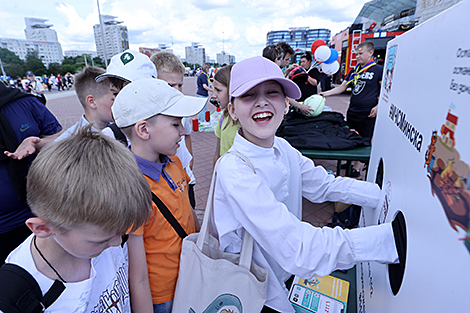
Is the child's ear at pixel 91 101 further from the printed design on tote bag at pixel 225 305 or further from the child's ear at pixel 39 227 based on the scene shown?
the printed design on tote bag at pixel 225 305

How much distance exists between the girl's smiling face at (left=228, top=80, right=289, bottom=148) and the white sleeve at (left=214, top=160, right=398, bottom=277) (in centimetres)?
29

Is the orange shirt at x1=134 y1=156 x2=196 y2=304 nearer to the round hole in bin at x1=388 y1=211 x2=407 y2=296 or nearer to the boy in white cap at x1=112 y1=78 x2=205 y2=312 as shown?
the boy in white cap at x1=112 y1=78 x2=205 y2=312

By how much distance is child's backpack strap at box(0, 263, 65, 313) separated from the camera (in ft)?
2.27

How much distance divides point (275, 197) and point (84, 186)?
0.82m

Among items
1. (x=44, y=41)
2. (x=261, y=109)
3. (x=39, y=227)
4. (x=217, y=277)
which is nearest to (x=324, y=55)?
(x=261, y=109)

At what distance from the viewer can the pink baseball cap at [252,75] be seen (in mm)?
1134

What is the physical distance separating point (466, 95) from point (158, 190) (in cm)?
120

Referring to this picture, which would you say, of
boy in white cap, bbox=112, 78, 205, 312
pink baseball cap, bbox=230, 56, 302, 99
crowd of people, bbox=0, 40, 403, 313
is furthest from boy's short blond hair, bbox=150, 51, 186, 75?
pink baseball cap, bbox=230, 56, 302, 99

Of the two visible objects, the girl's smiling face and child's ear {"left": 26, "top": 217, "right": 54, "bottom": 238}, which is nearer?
child's ear {"left": 26, "top": 217, "right": 54, "bottom": 238}

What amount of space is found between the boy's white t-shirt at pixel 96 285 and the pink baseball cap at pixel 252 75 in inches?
35.6

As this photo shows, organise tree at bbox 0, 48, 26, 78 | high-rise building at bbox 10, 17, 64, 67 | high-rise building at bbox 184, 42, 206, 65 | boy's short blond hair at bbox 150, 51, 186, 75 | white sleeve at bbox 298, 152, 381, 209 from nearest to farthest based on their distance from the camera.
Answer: white sleeve at bbox 298, 152, 381, 209
boy's short blond hair at bbox 150, 51, 186, 75
tree at bbox 0, 48, 26, 78
high-rise building at bbox 10, 17, 64, 67
high-rise building at bbox 184, 42, 206, 65

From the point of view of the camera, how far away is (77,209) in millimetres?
776

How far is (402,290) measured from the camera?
2.81 feet

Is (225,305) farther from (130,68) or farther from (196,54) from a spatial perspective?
(196,54)
